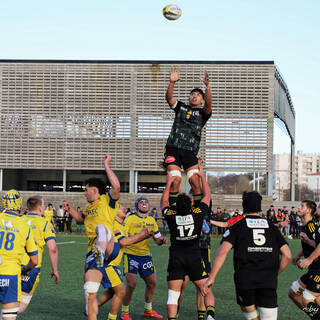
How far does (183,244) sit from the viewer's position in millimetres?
8000

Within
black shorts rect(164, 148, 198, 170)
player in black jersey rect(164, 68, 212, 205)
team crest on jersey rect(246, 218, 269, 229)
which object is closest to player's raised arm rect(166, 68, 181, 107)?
player in black jersey rect(164, 68, 212, 205)

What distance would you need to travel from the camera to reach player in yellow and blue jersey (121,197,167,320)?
975 centimetres

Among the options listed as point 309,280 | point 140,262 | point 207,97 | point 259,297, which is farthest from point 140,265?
point 259,297

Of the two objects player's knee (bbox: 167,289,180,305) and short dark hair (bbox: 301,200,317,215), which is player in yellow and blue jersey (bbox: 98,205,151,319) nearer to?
player's knee (bbox: 167,289,180,305)

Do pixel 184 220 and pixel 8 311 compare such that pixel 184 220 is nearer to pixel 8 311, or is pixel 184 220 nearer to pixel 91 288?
pixel 91 288

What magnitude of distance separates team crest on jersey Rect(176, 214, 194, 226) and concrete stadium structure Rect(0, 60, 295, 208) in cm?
3307

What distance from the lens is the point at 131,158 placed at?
42.4 m

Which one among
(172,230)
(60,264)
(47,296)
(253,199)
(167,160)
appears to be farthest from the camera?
(60,264)

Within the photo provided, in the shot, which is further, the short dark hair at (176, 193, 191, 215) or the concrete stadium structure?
the concrete stadium structure

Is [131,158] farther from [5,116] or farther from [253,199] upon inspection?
[253,199]

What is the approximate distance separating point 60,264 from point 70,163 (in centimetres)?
2566

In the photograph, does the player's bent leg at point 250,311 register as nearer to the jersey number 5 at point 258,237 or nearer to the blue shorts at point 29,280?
the jersey number 5 at point 258,237

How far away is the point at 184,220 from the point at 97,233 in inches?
51.7

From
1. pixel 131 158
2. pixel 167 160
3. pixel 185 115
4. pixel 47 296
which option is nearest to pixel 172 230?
pixel 167 160
